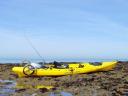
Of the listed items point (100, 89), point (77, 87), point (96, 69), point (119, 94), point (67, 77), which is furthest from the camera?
point (96, 69)

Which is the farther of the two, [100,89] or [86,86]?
[86,86]

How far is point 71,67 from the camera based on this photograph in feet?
115

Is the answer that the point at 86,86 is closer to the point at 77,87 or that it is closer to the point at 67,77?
the point at 77,87

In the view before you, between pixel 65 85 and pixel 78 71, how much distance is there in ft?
25.7

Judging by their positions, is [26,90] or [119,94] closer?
[119,94]

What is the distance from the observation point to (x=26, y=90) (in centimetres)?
2491

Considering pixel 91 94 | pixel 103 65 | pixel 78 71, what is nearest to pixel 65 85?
pixel 91 94

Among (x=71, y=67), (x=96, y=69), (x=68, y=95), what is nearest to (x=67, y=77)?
(x=71, y=67)

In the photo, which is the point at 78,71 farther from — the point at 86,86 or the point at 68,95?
the point at 68,95

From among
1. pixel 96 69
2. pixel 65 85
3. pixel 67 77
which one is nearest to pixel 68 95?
pixel 65 85

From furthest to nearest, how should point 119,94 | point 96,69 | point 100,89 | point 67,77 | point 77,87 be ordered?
point 96,69 < point 67,77 < point 77,87 < point 100,89 < point 119,94

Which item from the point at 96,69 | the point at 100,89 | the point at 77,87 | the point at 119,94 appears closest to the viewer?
the point at 119,94

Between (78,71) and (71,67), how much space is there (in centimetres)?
86

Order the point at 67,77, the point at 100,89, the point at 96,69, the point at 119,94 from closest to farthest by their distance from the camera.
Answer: the point at 119,94 < the point at 100,89 < the point at 67,77 < the point at 96,69
